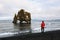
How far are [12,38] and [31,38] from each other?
1.78 meters

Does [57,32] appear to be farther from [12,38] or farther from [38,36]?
[12,38]

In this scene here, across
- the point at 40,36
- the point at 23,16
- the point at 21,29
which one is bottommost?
the point at 21,29

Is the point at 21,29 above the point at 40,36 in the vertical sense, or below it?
below

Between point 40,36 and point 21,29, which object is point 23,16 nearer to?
point 21,29

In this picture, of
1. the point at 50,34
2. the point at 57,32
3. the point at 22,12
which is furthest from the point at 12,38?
the point at 22,12

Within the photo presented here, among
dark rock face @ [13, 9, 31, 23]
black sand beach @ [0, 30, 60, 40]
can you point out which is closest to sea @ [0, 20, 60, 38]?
black sand beach @ [0, 30, 60, 40]

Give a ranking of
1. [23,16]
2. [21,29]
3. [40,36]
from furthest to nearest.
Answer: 1. [23,16]
2. [21,29]
3. [40,36]

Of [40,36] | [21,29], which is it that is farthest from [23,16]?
[40,36]

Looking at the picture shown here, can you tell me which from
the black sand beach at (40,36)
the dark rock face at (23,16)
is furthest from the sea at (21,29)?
the dark rock face at (23,16)

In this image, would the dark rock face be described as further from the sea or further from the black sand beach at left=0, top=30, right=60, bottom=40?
the black sand beach at left=0, top=30, right=60, bottom=40

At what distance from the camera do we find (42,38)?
13.9 m

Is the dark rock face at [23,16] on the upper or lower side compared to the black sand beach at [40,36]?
lower

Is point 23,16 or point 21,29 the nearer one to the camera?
point 21,29

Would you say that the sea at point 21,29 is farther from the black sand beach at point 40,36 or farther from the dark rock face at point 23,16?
the dark rock face at point 23,16
